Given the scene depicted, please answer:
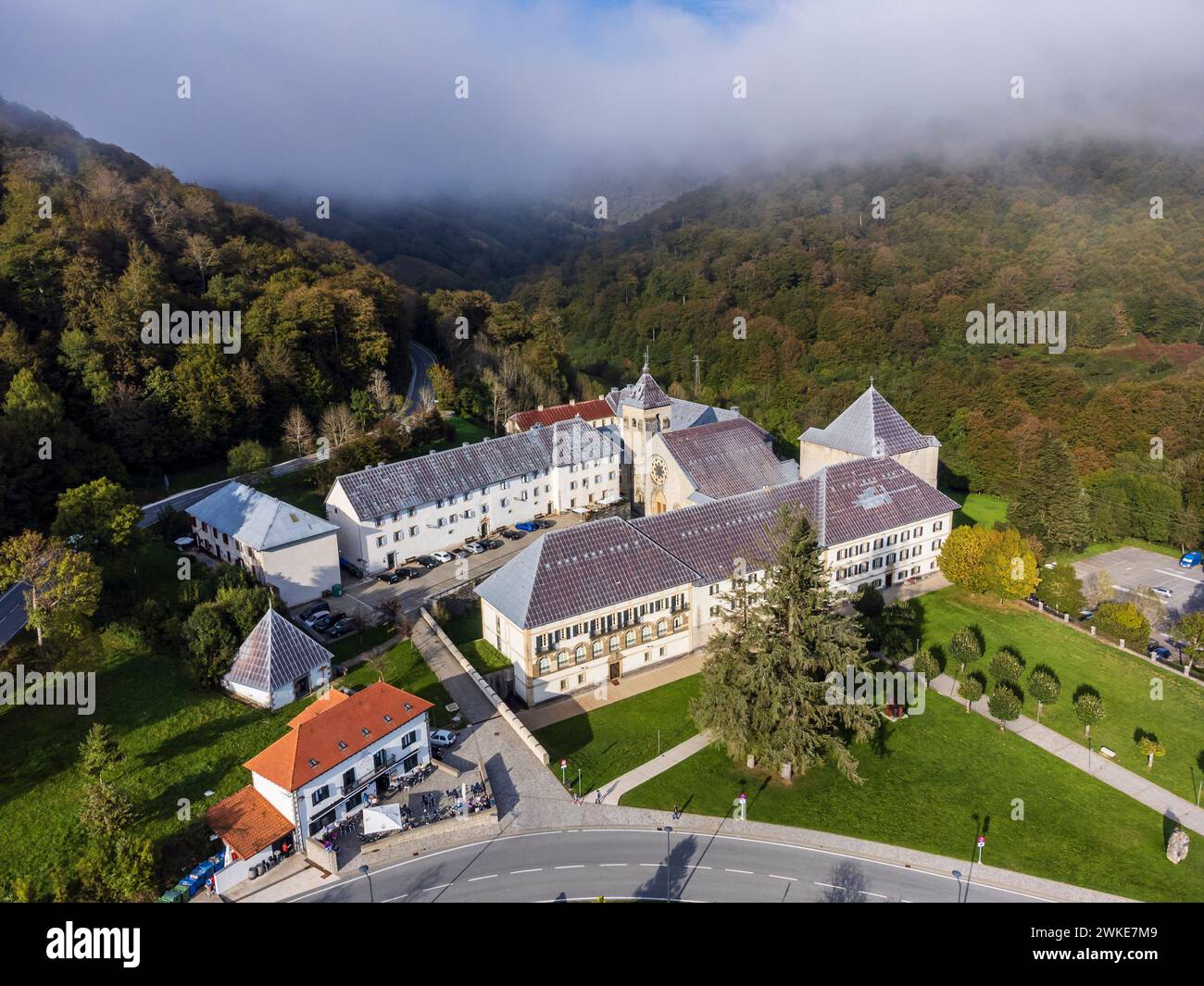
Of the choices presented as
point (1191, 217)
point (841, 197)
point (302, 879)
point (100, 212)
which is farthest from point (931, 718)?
point (841, 197)

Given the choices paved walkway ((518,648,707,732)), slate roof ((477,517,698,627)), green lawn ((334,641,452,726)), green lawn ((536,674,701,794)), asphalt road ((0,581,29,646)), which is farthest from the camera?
asphalt road ((0,581,29,646))

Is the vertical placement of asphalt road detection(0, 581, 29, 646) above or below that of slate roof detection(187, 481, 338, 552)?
below

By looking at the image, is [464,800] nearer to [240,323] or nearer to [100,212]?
[240,323]

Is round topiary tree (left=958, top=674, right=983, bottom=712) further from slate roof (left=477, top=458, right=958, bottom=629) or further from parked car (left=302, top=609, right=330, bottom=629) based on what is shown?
parked car (left=302, top=609, right=330, bottom=629)

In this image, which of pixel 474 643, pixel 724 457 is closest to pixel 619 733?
pixel 474 643

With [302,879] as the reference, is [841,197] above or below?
above

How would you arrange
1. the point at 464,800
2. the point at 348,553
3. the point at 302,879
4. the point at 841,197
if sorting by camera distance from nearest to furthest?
the point at 302,879, the point at 464,800, the point at 348,553, the point at 841,197

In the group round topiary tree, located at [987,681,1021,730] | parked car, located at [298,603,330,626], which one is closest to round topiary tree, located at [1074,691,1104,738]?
round topiary tree, located at [987,681,1021,730]
